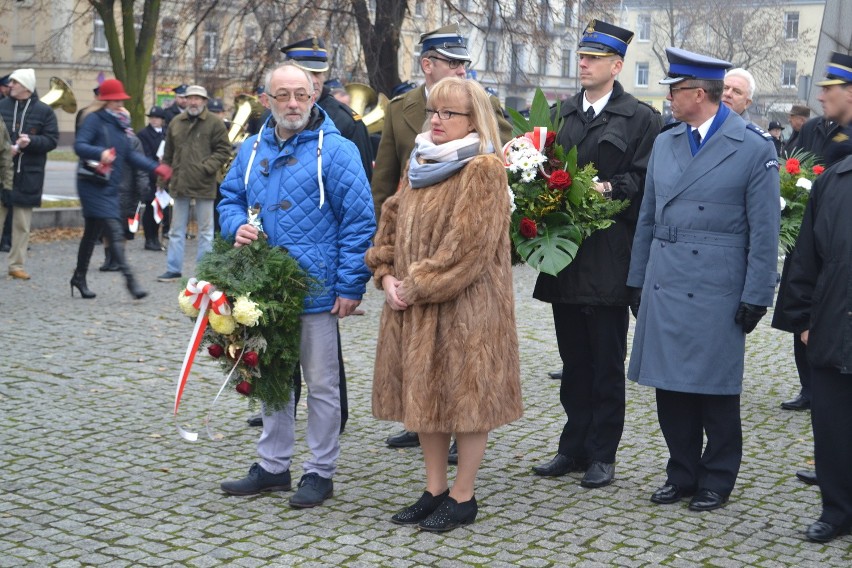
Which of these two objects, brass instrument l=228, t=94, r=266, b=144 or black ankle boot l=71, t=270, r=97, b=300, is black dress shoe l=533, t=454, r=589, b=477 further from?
brass instrument l=228, t=94, r=266, b=144

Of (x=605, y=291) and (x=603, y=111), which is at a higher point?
(x=603, y=111)

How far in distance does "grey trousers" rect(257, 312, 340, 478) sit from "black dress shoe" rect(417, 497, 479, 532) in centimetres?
68

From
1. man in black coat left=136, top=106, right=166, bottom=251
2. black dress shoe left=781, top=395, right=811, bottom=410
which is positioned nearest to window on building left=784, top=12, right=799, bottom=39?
man in black coat left=136, top=106, right=166, bottom=251

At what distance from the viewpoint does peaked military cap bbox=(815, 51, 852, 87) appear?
17.5ft

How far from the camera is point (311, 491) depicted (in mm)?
5480

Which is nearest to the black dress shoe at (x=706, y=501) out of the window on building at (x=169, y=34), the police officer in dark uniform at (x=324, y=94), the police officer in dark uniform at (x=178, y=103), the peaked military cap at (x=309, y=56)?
the police officer in dark uniform at (x=324, y=94)

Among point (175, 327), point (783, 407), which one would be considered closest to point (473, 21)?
point (175, 327)

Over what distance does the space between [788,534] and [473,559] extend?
1455 millimetres

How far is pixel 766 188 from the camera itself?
206 inches

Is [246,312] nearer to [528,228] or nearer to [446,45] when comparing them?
[528,228]

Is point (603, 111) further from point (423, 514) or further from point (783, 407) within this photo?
point (783, 407)

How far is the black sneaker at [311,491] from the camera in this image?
17.8 ft

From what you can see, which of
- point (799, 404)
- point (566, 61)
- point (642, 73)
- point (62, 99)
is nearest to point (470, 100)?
point (799, 404)

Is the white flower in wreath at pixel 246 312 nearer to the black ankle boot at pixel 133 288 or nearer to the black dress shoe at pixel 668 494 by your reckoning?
the black dress shoe at pixel 668 494
